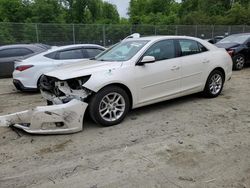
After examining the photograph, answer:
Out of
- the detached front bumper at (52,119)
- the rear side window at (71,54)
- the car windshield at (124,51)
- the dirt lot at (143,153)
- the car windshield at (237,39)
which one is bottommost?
the dirt lot at (143,153)

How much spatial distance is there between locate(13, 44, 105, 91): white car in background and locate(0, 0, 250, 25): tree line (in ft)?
116

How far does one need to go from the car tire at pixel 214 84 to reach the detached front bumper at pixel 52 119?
324 cm

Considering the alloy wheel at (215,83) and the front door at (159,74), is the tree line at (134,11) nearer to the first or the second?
the alloy wheel at (215,83)

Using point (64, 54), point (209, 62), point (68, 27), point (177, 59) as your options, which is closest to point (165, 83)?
point (177, 59)

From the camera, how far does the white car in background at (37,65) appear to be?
326 inches

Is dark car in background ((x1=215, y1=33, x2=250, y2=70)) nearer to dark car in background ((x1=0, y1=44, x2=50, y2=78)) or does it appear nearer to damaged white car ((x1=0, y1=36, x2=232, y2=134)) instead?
damaged white car ((x1=0, y1=36, x2=232, y2=134))

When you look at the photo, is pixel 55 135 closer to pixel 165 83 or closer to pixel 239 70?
pixel 165 83

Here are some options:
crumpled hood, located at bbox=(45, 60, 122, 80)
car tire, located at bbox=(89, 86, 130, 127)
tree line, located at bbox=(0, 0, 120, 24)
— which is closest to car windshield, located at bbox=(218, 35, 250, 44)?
crumpled hood, located at bbox=(45, 60, 122, 80)

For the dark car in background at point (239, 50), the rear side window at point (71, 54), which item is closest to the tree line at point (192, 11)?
the dark car in background at point (239, 50)

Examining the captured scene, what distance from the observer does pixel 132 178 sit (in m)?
3.45

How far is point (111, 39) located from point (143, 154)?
18068 millimetres

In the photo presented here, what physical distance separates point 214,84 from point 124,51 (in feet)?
8.07

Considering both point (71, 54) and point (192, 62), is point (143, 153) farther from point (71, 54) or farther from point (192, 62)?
point (71, 54)

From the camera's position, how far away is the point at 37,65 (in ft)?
27.3
